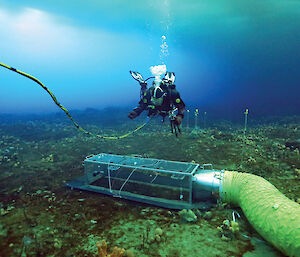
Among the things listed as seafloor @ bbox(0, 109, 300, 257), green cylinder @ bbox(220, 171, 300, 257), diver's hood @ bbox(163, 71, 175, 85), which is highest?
diver's hood @ bbox(163, 71, 175, 85)

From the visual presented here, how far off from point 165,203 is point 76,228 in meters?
2.89

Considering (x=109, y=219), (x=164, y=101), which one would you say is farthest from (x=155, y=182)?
(x=164, y=101)

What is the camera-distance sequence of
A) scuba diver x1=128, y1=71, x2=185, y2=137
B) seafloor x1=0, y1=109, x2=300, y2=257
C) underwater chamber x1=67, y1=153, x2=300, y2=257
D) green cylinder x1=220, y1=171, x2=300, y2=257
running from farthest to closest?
scuba diver x1=128, y1=71, x2=185, y2=137
seafloor x1=0, y1=109, x2=300, y2=257
underwater chamber x1=67, y1=153, x2=300, y2=257
green cylinder x1=220, y1=171, x2=300, y2=257

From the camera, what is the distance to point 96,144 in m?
17.2

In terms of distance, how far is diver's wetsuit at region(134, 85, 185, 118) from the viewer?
6.40 m

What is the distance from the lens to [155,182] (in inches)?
329

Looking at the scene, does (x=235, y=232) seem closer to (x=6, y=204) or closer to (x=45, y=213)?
(x=45, y=213)

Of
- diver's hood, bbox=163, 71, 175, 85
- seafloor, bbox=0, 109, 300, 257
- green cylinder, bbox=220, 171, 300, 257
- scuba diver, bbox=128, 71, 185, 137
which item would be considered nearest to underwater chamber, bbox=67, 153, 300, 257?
green cylinder, bbox=220, 171, 300, 257

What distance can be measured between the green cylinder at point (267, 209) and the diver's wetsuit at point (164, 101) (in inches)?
113

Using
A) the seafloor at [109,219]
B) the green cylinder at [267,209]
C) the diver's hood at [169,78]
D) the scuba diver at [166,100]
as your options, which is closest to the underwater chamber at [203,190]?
the green cylinder at [267,209]

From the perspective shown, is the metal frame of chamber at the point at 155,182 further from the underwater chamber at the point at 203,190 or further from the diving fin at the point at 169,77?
the diving fin at the point at 169,77

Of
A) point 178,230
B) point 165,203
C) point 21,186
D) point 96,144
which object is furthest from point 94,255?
point 96,144

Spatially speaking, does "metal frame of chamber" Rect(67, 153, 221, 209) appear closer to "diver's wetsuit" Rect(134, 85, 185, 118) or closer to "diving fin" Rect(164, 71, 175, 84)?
"diver's wetsuit" Rect(134, 85, 185, 118)

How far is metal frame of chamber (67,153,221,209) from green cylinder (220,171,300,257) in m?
Answer: 0.59
